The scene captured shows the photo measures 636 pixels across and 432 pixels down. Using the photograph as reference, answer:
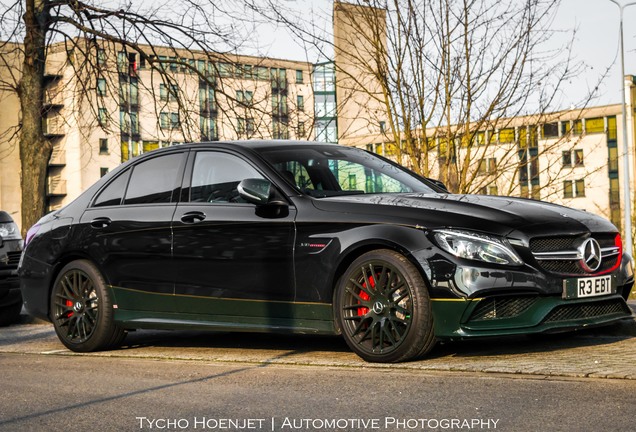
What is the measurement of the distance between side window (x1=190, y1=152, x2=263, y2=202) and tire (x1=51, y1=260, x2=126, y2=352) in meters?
1.22

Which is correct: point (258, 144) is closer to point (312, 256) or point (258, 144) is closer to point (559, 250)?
point (312, 256)

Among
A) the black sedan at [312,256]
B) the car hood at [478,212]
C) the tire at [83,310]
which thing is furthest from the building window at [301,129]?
the car hood at [478,212]

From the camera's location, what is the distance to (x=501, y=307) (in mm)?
6957

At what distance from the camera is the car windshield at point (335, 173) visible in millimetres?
8031

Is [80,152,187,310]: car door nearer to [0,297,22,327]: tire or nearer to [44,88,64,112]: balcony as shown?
[0,297,22,327]: tire

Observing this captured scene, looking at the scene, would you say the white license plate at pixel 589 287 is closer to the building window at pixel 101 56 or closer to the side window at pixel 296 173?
the side window at pixel 296 173

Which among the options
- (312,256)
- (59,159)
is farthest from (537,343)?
(59,159)

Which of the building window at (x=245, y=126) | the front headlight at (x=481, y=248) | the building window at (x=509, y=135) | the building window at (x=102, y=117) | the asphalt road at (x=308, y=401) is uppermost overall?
the building window at (x=102, y=117)

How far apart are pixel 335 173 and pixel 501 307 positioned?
1920 mm

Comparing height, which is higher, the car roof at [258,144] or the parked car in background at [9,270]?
the car roof at [258,144]

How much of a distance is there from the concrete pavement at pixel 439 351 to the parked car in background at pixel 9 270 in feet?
5.76

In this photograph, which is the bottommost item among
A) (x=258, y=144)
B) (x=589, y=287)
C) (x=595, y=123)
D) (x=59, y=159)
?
(x=589, y=287)

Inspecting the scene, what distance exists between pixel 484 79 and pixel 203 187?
7876 millimetres

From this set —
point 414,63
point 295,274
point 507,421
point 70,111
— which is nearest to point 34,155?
point 70,111
